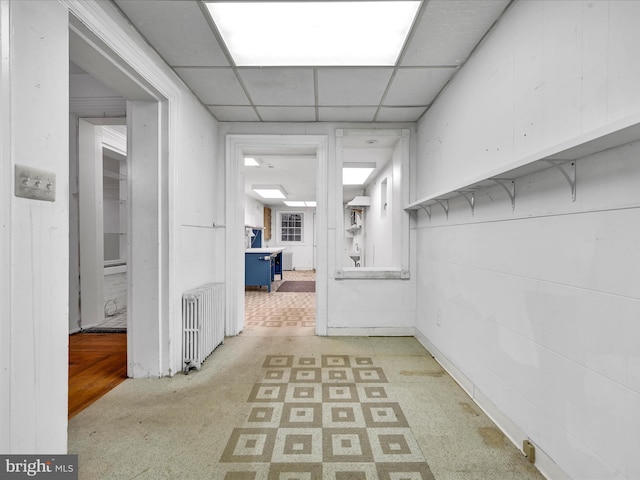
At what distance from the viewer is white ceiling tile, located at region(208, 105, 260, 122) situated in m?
3.21

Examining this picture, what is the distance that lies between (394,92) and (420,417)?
8.73 ft

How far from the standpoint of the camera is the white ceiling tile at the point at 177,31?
71.0 inches

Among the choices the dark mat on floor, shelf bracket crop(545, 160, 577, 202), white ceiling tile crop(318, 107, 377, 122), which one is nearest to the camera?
shelf bracket crop(545, 160, 577, 202)

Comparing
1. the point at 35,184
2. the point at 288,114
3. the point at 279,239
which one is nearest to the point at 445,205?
the point at 288,114

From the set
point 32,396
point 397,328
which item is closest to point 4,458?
point 32,396

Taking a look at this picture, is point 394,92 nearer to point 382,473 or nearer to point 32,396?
point 382,473

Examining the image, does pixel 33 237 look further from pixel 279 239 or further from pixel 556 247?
pixel 279 239

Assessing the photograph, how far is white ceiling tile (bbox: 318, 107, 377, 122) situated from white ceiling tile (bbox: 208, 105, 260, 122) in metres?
0.75

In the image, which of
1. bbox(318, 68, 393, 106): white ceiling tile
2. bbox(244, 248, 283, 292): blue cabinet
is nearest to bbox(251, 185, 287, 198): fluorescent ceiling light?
bbox(244, 248, 283, 292): blue cabinet

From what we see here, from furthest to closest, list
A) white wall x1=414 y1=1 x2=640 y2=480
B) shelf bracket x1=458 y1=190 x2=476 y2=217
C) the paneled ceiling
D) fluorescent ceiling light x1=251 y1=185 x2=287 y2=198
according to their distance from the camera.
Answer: fluorescent ceiling light x1=251 y1=185 x2=287 y2=198
shelf bracket x1=458 y1=190 x2=476 y2=217
the paneled ceiling
white wall x1=414 y1=1 x2=640 y2=480

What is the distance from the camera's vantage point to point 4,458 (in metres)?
1.16

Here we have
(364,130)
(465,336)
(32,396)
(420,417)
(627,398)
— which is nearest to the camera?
(627,398)

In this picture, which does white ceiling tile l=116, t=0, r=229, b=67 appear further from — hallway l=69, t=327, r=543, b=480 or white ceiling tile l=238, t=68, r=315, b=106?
hallway l=69, t=327, r=543, b=480

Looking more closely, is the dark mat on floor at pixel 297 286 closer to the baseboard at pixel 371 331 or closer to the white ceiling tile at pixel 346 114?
the baseboard at pixel 371 331
